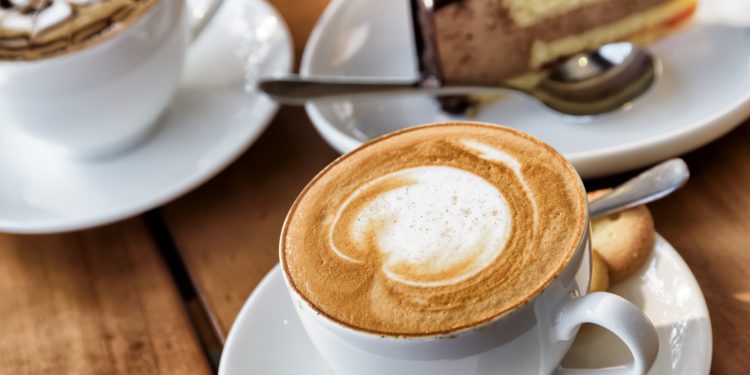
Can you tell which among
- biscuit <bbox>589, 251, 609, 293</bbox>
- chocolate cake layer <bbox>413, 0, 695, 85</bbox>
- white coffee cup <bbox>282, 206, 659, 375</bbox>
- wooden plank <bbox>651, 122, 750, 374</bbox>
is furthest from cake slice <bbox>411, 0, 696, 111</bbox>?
white coffee cup <bbox>282, 206, 659, 375</bbox>

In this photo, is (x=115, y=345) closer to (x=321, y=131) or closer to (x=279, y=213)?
(x=279, y=213)

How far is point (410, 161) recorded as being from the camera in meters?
0.67

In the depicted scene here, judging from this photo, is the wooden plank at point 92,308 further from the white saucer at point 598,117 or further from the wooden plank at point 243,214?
the white saucer at point 598,117

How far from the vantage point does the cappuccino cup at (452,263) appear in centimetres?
53

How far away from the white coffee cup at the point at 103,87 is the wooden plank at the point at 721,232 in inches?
23.8

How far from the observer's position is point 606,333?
2.12 ft

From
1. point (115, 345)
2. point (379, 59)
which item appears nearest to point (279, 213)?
point (115, 345)

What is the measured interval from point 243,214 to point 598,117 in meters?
0.43

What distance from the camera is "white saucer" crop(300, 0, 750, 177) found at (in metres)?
0.82

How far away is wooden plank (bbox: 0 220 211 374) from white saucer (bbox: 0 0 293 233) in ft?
0.14

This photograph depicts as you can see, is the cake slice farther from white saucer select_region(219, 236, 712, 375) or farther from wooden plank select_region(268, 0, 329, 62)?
white saucer select_region(219, 236, 712, 375)

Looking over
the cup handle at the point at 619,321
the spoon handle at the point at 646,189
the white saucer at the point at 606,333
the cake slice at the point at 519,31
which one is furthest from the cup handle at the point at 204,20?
the cup handle at the point at 619,321

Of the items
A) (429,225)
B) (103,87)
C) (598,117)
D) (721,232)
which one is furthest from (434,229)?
(103,87)

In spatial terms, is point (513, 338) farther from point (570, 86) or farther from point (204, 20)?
point (204, 20)
